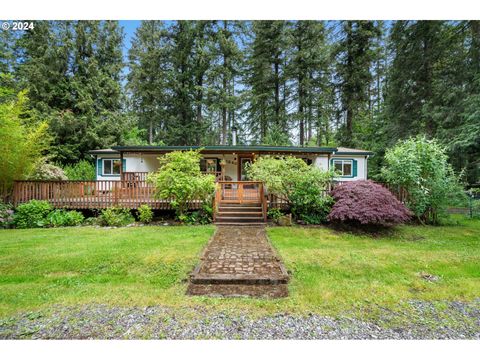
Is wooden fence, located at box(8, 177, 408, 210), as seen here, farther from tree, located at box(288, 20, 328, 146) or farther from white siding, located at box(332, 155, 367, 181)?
tree, located at box(288, 20, 328, 146)

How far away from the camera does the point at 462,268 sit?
445 centimetres

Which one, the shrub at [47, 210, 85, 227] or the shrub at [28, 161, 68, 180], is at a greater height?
the shrub at [28, 161, 68, 180]

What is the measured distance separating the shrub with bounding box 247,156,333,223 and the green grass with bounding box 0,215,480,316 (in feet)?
4.25

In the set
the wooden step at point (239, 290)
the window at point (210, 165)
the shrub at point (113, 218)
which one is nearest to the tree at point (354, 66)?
the window at point (210, 165)

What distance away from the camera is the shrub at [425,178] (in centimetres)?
780

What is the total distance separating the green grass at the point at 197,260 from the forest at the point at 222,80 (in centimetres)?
1157

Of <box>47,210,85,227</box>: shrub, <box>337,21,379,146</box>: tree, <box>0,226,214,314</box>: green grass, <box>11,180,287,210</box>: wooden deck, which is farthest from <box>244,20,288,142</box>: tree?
<box>0,226,214,314</box>: green grass

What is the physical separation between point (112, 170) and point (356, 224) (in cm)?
1390

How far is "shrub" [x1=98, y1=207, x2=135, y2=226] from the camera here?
313 inches

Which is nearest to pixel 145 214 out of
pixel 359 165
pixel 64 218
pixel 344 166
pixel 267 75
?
pixel 64 218

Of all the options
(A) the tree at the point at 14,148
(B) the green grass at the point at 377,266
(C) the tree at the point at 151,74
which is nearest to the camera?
(B) the green grass at the point at 377,266

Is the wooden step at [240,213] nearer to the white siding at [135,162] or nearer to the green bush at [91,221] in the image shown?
the green bush at [91,221]

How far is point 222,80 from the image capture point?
803 inches
